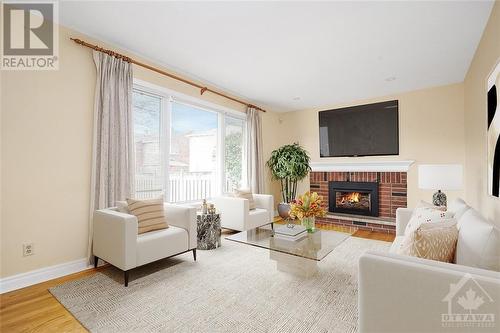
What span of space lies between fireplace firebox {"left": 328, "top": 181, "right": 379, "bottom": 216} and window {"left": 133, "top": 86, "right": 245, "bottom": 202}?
204cm

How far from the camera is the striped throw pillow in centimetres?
269

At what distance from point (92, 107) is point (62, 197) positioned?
1.06m

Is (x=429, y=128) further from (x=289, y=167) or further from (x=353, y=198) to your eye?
(x=289, y=167)

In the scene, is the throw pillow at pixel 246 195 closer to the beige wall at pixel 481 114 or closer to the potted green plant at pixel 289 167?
the potted green plant at pixel 289 167

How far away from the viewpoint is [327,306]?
2.01 meters

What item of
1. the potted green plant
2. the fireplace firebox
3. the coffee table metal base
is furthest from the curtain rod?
the coffee table metal base

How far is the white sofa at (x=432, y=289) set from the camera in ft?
3.31

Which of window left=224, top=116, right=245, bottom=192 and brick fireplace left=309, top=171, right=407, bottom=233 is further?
window left=224, top=116, right=245, bottom=192

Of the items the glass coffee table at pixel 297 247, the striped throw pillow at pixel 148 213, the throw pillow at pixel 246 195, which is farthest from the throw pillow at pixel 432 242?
the throw pillow at pixel 246 195

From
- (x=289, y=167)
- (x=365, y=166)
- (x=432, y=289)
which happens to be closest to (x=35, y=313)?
(x=432, y=289)

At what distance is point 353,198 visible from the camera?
5.18 metres

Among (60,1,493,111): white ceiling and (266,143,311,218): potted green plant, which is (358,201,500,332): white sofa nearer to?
(60,1,493,111): white ceiling

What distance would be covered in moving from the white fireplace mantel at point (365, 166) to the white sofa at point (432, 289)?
3685 mm

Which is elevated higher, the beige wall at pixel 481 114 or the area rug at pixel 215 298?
the beige wall at pixel 481 114
